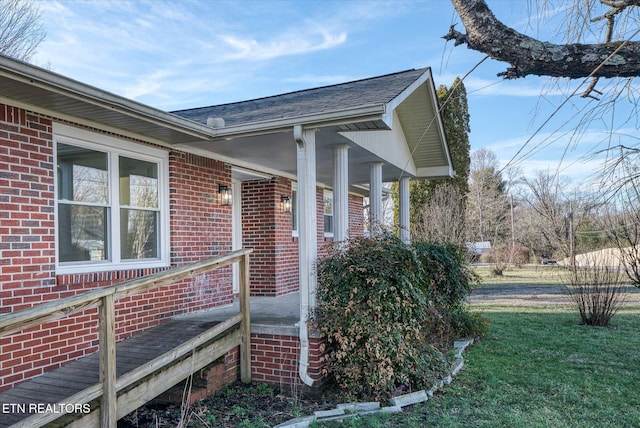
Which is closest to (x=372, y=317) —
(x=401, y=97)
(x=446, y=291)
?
(x=401, y=97)

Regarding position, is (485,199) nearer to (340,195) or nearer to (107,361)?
(340,195)

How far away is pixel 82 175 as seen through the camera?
15.9ft

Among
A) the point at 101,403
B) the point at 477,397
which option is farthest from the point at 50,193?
the point at 477,397

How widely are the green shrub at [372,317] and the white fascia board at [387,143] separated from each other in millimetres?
1295

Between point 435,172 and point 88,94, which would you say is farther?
point 435,172

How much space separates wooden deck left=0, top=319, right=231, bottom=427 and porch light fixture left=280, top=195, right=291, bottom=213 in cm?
376

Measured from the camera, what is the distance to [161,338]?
15.9 feet

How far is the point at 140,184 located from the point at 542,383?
5.53 m

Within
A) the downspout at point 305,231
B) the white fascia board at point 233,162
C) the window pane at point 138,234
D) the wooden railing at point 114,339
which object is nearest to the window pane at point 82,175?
the window pane at point 138,234

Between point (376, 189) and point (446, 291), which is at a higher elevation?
point (376, 189)

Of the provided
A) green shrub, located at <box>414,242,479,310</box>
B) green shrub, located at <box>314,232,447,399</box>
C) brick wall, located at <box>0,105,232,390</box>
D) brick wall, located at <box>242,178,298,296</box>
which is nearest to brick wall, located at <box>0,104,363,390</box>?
brick wall, located at <box>0,105,232,390</box>

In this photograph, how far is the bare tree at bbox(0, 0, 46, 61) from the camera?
48.2 feet

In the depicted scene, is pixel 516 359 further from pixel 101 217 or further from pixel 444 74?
pixel 101 217

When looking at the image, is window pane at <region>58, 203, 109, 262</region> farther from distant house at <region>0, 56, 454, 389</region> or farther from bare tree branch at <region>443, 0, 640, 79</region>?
bare tree branch at <region>443, 0, 640, 79</region>
